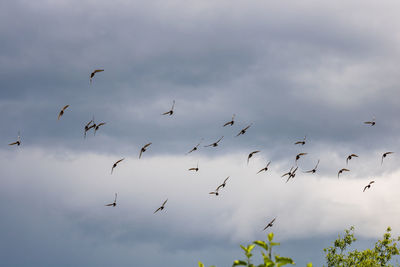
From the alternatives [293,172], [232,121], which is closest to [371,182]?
[293,172]

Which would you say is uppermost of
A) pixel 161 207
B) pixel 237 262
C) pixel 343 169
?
pixel 343 169

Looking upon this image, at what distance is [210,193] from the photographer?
41.7 metres

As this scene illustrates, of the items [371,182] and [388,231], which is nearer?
[371,182]

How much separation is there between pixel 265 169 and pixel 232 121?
18.2 ft

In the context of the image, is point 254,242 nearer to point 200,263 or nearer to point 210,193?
point 200,263

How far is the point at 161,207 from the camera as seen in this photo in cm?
3672

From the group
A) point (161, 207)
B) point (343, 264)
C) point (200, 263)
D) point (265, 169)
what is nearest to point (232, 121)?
point (265, 169)

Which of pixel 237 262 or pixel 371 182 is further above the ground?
pixel 371 182

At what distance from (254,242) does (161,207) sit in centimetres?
2475

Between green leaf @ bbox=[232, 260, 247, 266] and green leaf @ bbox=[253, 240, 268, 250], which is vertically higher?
green leaf @ bbox=[253, 240, 268, 250]

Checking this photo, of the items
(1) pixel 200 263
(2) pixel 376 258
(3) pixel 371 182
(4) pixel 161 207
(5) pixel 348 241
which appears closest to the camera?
(1) pixel 200 263

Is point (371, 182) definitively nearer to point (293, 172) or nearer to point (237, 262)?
point (293, 172)

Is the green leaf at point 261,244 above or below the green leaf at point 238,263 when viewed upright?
above

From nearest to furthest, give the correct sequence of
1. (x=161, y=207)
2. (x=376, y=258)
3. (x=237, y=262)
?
(x=237, y=262) → (x=161, y=207) → (x=376, y=258)
